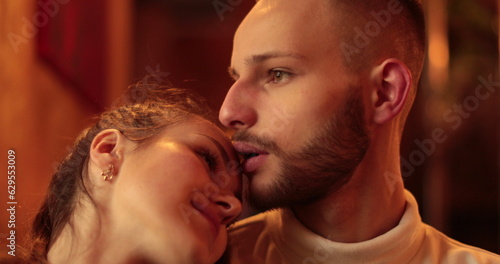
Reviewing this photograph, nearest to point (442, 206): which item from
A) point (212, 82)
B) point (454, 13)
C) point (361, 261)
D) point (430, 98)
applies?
point (430, 98)

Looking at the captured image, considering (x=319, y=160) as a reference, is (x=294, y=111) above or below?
above

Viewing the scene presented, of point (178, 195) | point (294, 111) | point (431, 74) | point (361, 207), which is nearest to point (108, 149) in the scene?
point (178, 195)

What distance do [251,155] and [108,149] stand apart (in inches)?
12.2

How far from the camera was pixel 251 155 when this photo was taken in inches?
48.8

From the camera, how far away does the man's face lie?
1.21 m

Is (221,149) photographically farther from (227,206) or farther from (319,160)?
(319,160)

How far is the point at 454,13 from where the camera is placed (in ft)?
10.2

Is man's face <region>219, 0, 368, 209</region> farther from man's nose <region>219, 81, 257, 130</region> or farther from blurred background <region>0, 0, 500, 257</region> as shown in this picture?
blurred background <region>0, 0, 500, 257</region>

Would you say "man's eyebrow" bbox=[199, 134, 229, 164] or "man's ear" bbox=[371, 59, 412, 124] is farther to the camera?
"man's ear" bbox=[371, 59, 412, 124]

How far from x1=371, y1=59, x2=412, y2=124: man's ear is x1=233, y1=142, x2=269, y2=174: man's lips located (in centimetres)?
28

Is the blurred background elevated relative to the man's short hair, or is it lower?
lower

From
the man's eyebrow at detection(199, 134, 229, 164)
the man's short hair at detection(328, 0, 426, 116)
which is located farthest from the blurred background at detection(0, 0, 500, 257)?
the man's eyebrow at detection(199, 134, 229, 164)

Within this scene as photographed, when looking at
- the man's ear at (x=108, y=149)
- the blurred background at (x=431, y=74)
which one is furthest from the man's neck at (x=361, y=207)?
the blurred background at (x=431, y=74)

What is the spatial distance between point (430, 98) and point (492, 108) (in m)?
0.35
